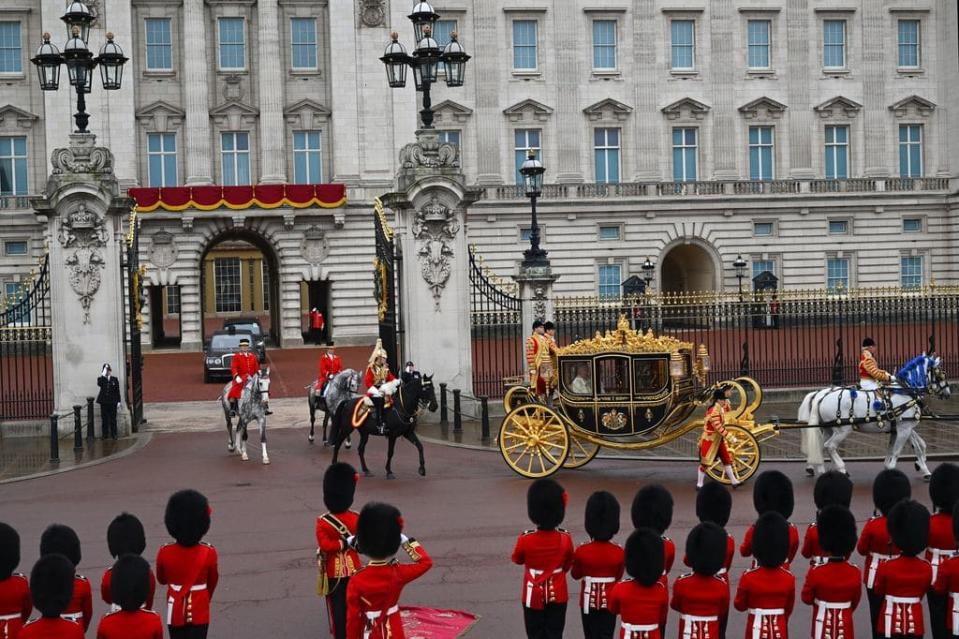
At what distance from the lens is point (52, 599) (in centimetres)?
689

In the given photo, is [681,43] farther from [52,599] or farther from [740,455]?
[52,599]

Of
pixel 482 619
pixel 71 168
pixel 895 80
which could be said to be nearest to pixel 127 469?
pixel 71 168

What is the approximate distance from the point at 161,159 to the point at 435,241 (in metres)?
26.6

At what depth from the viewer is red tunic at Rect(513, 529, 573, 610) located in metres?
8.27

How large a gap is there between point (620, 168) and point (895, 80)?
1203cm

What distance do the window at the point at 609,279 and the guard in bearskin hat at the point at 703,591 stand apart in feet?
135

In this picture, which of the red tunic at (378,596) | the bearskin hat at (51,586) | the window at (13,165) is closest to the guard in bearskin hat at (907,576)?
the red tunic at (378,596)

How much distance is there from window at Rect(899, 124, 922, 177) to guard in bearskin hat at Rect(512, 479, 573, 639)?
45359 millimetres

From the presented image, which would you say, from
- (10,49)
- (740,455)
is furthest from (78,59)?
(10,49)

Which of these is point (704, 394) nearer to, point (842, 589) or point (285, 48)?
point (842, 589)


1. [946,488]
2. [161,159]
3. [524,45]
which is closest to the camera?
[946,488]

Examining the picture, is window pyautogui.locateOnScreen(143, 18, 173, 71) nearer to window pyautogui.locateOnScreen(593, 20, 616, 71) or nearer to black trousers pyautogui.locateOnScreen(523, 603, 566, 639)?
window pyautogui.locateOnScreen(593, 20, 616, 71)

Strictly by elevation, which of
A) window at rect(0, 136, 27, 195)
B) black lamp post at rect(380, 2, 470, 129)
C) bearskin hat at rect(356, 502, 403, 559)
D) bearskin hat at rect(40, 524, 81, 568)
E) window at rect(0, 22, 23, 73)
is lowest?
bearskin hat at rect(40, 524, 81, 568)

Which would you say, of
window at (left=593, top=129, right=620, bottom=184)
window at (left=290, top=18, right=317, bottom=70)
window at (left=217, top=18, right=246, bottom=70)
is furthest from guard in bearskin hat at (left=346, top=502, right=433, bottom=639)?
window at (left=593, top=129, right=620, bottom=184)
